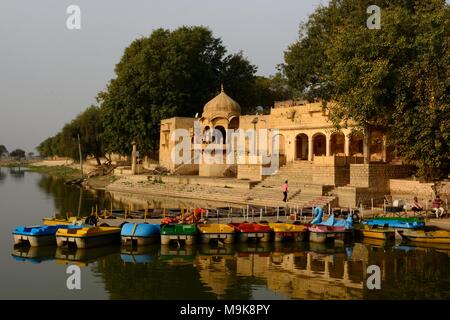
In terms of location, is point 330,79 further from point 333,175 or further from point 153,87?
point 153,87

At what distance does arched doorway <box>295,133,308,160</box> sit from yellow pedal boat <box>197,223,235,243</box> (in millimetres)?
17975

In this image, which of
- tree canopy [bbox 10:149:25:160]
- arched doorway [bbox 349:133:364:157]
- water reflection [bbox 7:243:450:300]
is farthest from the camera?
tree canopy [bbox 10:149:25:160]

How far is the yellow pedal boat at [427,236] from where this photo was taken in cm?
1755

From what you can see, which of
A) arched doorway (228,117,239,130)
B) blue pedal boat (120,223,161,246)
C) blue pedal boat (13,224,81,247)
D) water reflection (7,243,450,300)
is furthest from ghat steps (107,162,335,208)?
blue pedal boat (13,224,81,247)

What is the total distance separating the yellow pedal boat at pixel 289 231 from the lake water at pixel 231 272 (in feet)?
1.22

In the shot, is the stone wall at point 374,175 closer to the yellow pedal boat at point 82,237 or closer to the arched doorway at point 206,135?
the yellow pedal boat at point 82,237

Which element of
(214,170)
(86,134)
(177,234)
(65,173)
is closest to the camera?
(177,234)

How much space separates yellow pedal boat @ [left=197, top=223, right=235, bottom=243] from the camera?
17562mm

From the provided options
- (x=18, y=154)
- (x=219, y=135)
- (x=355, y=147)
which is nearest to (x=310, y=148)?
(x=355, y=147)

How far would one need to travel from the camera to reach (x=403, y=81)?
2284cm

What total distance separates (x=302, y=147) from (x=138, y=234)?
20.2 meters

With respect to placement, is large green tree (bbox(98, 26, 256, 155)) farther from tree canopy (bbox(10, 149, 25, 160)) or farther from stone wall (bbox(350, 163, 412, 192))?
tree canopy (bbox(10, 149, 25, 160))
